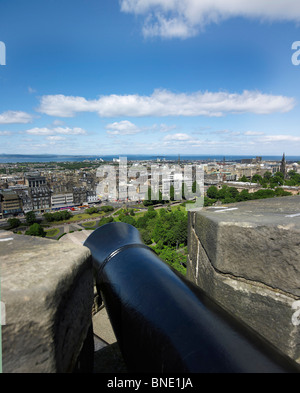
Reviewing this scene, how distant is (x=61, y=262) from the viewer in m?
0.80

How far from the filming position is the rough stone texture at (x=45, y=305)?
0.59 metres

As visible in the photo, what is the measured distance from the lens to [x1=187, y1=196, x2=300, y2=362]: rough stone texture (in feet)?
3.95

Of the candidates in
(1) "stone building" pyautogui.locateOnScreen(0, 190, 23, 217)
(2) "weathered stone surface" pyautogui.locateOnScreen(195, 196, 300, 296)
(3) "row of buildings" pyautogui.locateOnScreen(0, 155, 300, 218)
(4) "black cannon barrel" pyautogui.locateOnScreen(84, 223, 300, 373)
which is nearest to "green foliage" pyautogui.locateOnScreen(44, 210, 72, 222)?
(1) "stone building" pyautogui.locateOnScreen(0, 190, 23, 217)

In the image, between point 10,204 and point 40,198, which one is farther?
point 40,198

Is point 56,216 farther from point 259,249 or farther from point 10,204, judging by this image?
point 259,249

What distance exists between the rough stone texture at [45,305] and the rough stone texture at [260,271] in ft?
A: 2.43

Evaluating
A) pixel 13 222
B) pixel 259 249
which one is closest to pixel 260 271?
pixel 259 249

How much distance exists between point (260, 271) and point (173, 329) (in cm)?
66

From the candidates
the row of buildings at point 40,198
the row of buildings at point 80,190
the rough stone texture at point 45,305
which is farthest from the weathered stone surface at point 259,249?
the row of buildings at point 40,198

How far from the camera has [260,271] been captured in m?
1.29

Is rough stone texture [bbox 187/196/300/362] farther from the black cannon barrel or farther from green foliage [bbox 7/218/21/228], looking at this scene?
green foliage [bbox 7/218/21/228]
